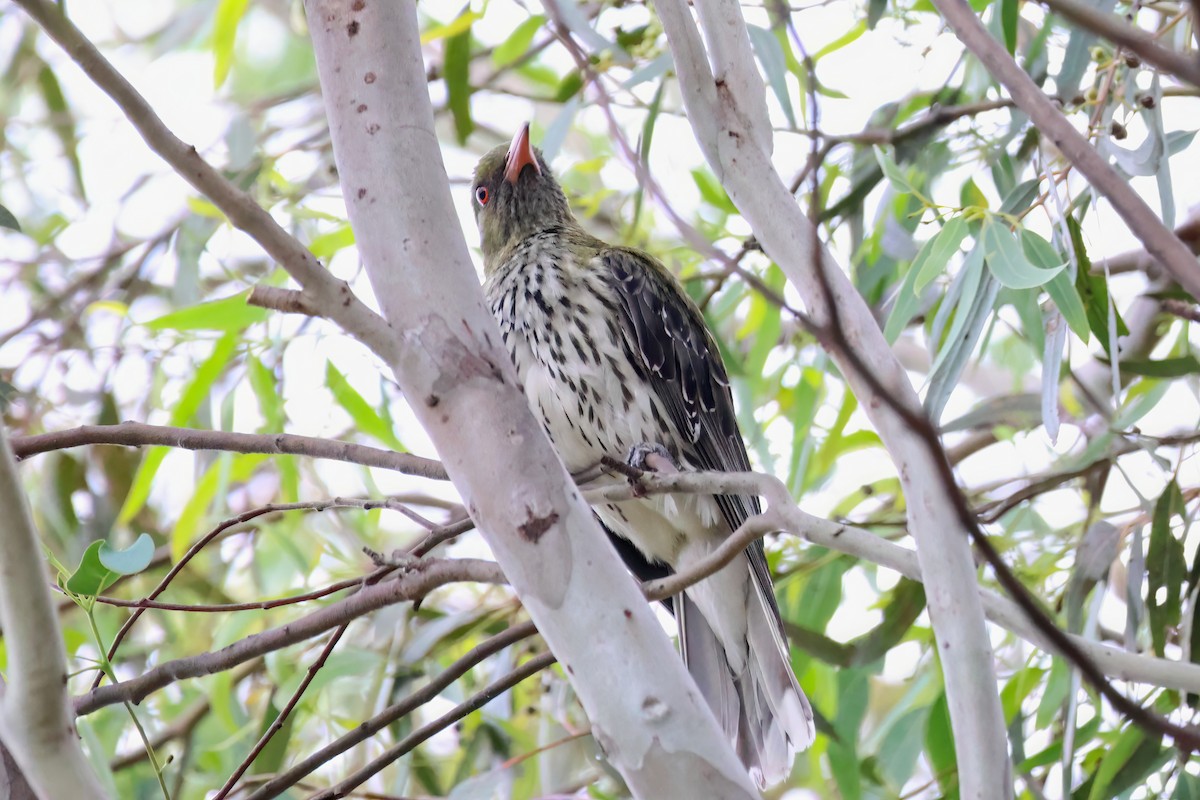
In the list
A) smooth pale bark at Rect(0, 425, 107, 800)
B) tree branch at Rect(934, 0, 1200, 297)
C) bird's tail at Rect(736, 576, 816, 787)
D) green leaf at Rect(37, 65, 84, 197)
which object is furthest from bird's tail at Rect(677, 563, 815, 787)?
green leaf at Rect(37, 65, 84, 197)

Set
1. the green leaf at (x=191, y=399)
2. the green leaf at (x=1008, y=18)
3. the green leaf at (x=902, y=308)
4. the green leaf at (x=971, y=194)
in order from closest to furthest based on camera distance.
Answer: the green leaf at (x=902, y=308), the green leaf at (x=1008, y=18), the green leaf at (x=971, y=194), the green leaf at (x=191, y=399)

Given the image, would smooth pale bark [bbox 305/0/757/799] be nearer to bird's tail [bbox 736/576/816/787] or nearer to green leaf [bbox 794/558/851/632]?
bird's tail [bbox 736/576/816/787]

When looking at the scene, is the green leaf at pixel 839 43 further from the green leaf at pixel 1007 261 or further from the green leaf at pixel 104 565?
the green leaf at pixel 104 565

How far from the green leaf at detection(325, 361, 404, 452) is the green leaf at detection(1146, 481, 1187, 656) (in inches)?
62.0

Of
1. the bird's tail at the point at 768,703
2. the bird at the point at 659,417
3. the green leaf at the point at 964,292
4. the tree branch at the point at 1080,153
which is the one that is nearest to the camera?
the tree branch at the point at 1080,153

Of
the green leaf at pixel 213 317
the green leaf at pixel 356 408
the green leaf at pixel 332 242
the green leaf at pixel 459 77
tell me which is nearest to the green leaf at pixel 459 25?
the green leaf at pixel 459 77

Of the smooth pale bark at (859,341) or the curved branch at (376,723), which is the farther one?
the curved branch at (376,723)

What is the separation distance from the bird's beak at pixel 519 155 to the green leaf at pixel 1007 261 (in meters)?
1.53

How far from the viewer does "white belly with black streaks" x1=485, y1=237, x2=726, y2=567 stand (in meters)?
2.63

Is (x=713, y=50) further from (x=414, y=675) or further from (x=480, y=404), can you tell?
(x=414, y=675)

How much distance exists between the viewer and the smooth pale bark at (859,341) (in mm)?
1152

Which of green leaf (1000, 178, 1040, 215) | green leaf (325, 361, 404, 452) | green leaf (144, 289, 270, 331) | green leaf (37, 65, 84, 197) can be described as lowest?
green leaf (1000, 178, 1040, 215)

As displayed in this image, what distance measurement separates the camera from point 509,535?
1.24m

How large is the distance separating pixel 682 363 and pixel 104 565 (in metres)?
1.52
